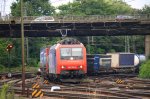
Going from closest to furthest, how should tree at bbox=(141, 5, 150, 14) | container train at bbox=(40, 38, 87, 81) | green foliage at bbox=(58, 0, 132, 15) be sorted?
container train at bbox=(40, 38, 87, 81) < tree at bbox=(141, 5, 150, 14) < green foliage at bbox=(58, 0, 132, 15)

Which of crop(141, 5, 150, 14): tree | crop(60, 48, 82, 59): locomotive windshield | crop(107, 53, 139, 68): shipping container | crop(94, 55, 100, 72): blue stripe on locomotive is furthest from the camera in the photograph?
crop(141, 5, 150, 14): tree

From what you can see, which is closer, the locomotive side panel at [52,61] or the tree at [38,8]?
the locomotive side panel at [52,61]

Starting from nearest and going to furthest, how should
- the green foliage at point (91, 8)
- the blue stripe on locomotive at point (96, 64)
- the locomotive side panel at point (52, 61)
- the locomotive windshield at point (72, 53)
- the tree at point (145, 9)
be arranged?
the locomotive windshield at point (72, 53), the locomotive side panel at point (52, 61), the blue stripe on locomotive at point (96, 64), the tree at point (145, 9), the green foliage at point (91, 8)

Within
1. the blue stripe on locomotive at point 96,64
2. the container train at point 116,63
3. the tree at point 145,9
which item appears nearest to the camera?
the blue stripe on locomotive at point 96,64

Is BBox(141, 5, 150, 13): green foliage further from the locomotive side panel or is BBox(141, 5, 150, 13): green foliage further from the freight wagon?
the locomotive side panel

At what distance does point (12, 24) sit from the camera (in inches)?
2324

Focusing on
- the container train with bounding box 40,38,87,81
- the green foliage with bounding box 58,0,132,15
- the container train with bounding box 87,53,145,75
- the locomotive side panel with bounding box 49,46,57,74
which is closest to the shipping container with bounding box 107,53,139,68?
the container train with bounding box 87,53,145,75

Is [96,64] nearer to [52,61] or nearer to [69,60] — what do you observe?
[52,61]

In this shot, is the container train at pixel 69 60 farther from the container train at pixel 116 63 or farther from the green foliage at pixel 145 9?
→ the green foliage at pixel 145 9

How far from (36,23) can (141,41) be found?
4468 centimetres

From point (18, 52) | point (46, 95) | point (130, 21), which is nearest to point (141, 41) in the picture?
point (18, 52)

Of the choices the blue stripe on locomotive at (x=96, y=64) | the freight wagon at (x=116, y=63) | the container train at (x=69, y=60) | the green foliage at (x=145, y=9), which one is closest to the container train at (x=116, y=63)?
the freight wagon at (x=116, y=63)

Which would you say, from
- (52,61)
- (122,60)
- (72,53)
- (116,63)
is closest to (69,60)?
(72,53)

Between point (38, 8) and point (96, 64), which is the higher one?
point (38, 8)
